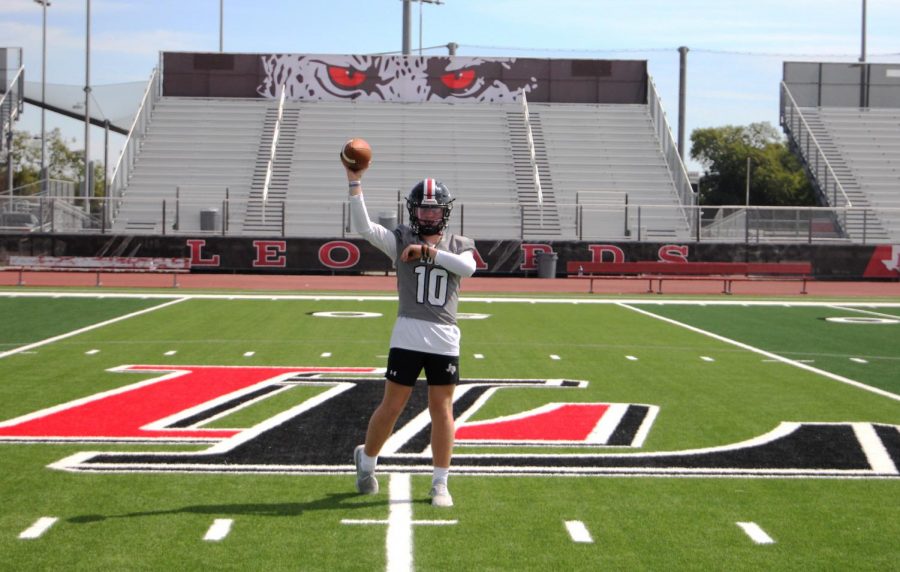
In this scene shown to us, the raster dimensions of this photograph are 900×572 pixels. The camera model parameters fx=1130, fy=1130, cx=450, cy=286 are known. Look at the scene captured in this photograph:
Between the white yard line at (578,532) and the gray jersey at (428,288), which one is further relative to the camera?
the gray jersey at (428,288)

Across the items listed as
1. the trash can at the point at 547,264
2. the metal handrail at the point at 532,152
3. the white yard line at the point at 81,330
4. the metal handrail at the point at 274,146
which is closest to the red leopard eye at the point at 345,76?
the metal handrail at the point at 274,146

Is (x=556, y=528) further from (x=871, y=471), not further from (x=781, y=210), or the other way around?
(x=781, y=210)

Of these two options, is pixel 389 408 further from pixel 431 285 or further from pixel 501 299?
pixel 501 299

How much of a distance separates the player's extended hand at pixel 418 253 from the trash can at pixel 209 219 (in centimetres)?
2807

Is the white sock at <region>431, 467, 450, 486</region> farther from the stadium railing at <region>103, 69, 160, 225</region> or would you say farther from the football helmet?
the stadium railing at <region>103, 69, 160, 225</region>

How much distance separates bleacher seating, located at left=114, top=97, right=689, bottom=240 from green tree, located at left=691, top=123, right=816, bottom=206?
147 feet

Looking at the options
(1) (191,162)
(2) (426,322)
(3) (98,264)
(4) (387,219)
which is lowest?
(3) (98,264)

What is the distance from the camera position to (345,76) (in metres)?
45.2

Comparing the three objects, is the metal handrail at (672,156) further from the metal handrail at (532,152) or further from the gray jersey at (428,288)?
the gray jersey at (428,288)

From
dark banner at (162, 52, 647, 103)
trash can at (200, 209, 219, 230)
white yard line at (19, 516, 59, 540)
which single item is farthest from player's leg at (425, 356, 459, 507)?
dark banner at (162, 52, 647, 103)

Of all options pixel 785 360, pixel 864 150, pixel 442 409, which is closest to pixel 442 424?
pixel 442 409

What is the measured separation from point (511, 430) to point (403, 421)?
2.94ft

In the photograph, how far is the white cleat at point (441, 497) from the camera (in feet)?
20.2

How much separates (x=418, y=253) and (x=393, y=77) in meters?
40.0
